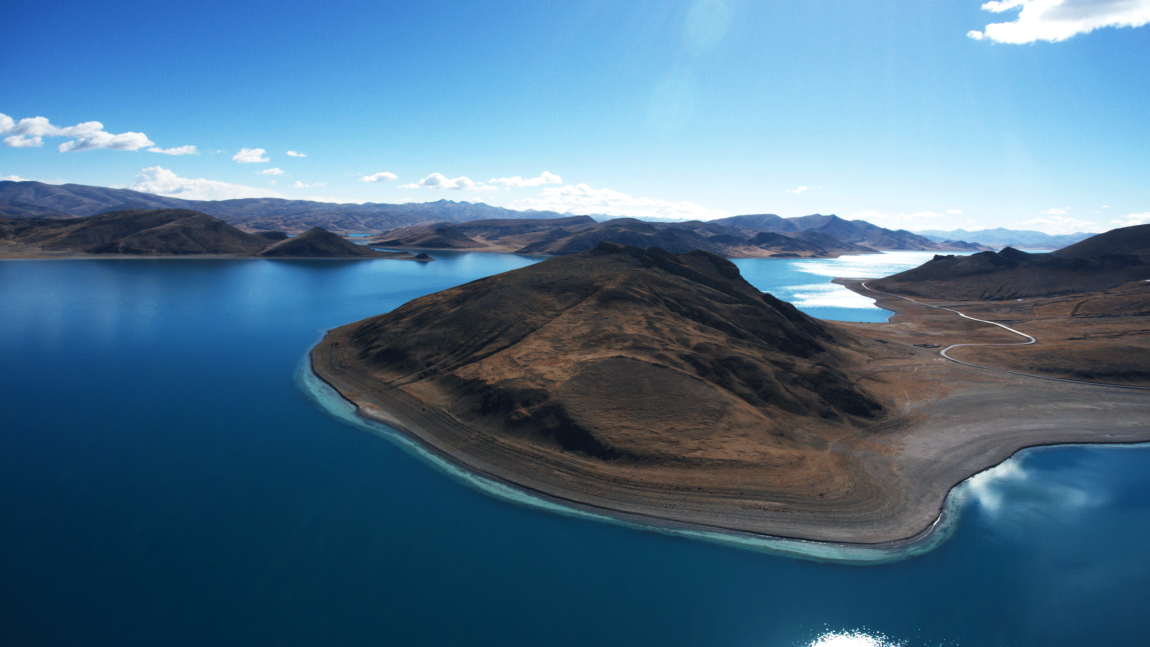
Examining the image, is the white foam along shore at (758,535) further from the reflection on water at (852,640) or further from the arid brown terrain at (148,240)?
the arid brown terrain at (148,240)

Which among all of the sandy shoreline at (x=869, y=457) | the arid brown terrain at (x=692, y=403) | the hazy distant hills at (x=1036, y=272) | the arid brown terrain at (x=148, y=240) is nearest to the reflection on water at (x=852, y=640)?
the sandy shoreline at (x=869, y=457)

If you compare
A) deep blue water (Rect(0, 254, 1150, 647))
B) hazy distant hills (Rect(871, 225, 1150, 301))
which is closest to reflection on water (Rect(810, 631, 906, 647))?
deep blue water (Rect(0, 254, 1150, 647))

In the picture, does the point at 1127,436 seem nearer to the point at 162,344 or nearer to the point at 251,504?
the point at 251,504

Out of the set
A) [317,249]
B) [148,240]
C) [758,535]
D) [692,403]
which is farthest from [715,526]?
[148,240]

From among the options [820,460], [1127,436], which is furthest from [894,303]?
[820,460]

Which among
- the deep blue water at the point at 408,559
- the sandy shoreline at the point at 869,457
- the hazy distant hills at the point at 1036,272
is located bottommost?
the deep blue water at the point at 408,559

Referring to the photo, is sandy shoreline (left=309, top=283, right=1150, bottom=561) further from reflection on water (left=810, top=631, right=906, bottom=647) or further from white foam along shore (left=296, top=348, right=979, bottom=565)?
reflection on water (left=810, top=631, right=906, bottom=647)
